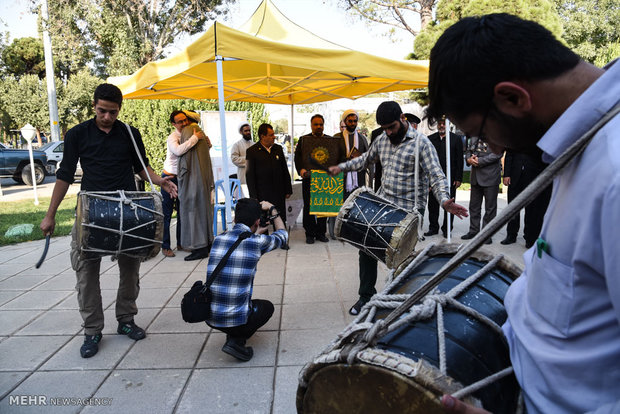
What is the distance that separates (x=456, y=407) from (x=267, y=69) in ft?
18.8

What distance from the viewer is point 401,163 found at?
11.2ft

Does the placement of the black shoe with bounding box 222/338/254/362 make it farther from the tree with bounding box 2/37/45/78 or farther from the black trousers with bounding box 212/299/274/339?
the tree with bounding box 2/37/45/78

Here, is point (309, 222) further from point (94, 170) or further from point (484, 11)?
point (484, 11)

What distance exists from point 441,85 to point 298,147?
549 centimetres

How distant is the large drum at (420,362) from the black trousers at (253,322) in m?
1.72

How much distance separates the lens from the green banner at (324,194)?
246 inches

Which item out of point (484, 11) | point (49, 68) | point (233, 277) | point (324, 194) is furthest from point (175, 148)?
point (49, 68)

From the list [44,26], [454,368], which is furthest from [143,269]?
[44,26]

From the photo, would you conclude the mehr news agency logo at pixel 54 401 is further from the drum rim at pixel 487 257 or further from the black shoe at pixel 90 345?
the drum rim at pixel 487 257

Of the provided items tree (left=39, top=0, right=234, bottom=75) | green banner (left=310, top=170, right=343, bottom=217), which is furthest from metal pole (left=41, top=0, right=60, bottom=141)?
green banner (left=310, top=170, right=343, bottom=217)

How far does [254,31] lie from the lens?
5160 mm

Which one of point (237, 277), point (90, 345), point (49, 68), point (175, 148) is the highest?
point (49, 68)

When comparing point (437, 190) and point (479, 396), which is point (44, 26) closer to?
point (437, 190)

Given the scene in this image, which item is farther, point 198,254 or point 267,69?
point 267,69
